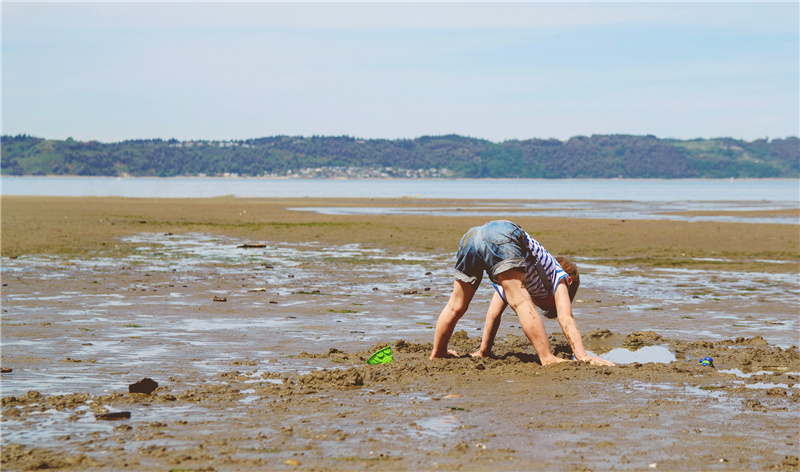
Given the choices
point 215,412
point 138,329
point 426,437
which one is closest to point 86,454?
point 215,412

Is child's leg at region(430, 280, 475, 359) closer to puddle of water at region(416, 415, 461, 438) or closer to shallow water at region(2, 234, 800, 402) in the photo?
shallow water at region(2, 234, 800, 402)

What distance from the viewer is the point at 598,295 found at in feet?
43.4

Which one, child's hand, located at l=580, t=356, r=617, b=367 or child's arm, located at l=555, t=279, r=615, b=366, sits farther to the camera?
child's arm, located at l=555, t=279, r=615, b=366

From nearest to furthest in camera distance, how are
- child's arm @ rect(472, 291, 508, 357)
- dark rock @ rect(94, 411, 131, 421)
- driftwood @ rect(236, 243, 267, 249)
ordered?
dark rock @ rect(94, 411, 131, 421), child's arm @ rect(472, 291, 508, 357), driftwood @ rect(236, 243, 267, 249)

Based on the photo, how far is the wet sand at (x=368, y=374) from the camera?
494cm

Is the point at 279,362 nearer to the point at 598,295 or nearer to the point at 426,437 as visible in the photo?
the point at 426,437

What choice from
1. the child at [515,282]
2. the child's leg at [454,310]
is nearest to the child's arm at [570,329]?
the child at [515,282]

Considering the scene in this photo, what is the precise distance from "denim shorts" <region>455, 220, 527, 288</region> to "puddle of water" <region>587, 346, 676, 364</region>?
1.71m

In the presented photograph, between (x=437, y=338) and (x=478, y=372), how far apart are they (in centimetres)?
60

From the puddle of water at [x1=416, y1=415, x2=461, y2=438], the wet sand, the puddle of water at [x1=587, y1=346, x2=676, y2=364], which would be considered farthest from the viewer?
the puddle of water at [x1=587, y1=346, x2=676, y2=364]

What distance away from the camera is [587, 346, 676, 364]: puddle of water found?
8.27 meters

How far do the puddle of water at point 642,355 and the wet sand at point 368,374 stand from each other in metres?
0.04

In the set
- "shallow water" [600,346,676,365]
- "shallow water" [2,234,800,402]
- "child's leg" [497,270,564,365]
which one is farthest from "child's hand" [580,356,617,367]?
"shallow water" [2,234,800,402]

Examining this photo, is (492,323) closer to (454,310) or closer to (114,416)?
(454,310)
